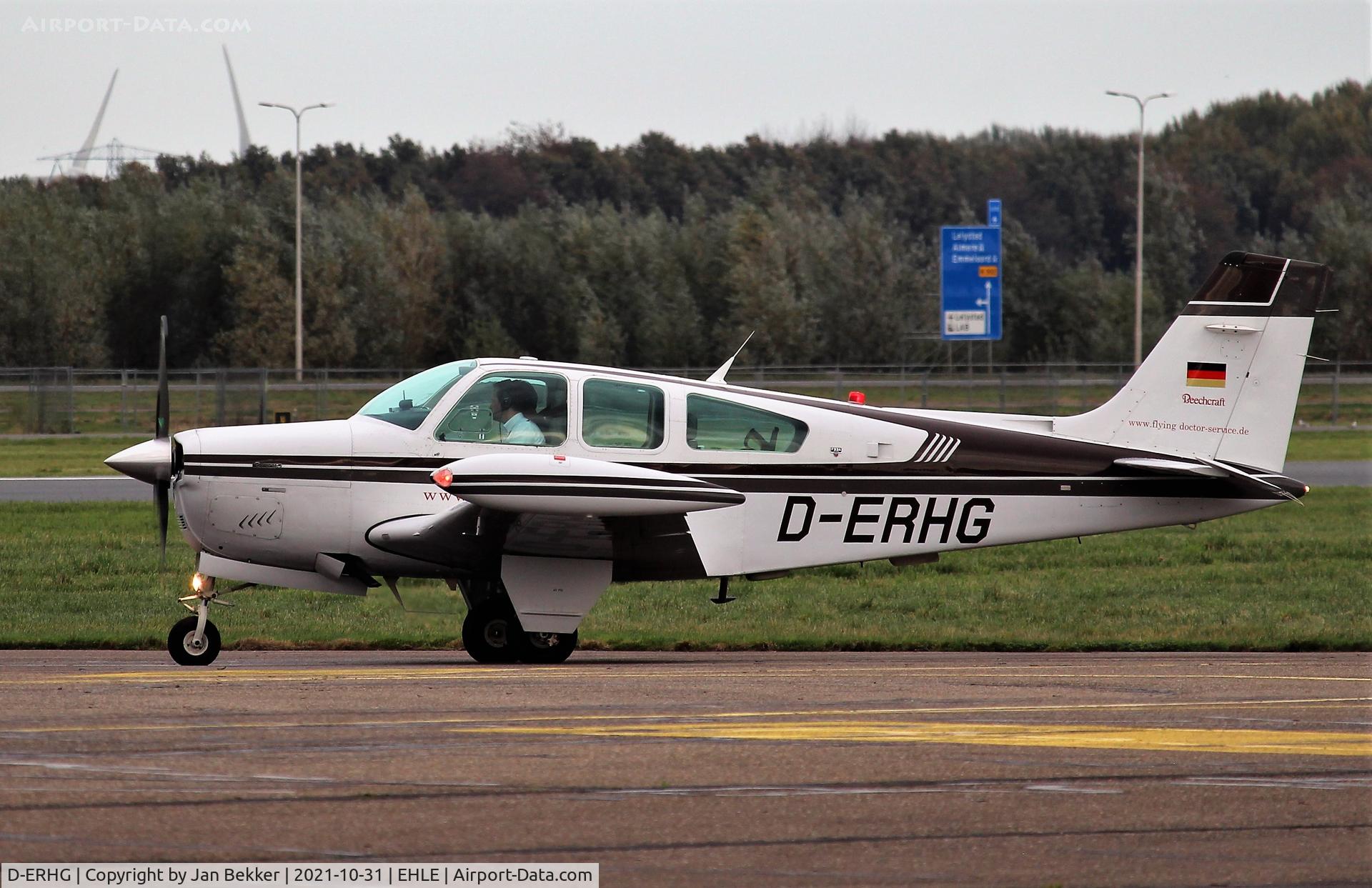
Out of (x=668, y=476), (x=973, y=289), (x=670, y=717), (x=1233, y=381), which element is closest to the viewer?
(x=670, y=717)

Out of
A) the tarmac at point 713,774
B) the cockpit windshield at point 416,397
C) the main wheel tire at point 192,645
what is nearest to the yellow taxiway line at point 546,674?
the tarmac at point 713,774

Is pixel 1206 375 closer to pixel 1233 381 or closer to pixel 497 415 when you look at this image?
pixel 1233 381

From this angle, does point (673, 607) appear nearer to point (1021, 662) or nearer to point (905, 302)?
point (1021, 662)

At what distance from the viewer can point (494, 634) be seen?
1202cm

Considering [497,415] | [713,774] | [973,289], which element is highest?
[973,289]

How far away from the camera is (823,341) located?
62562 mm

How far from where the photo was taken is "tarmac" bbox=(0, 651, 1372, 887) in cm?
571

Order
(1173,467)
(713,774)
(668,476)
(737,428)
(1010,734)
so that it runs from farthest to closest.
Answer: (1173,467) → (737,428) → (668,476) → (1010,734) → (713,774)

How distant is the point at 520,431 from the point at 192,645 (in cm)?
278

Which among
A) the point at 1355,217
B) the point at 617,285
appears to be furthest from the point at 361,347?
the point at 1355,217

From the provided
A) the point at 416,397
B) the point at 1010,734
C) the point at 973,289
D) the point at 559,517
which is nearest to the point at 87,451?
the point at 973,289

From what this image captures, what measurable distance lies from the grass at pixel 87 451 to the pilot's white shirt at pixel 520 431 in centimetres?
2184

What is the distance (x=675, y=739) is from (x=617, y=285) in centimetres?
5914

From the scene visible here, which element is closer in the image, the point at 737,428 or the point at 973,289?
the point at 737,428
